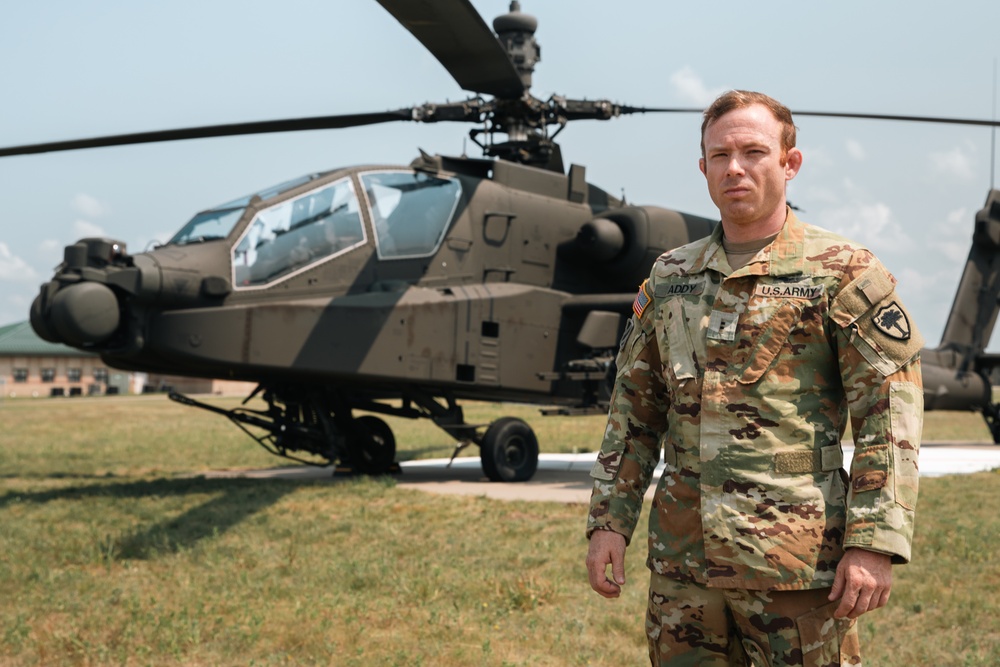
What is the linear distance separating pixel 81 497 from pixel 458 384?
3.60 meters

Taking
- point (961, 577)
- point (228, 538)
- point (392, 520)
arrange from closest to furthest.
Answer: point (961, 577), point (228, 538), point (392, 520)

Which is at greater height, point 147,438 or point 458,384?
point 458,384

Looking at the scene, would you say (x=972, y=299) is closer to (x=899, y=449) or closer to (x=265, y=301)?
(x=265, y=301)

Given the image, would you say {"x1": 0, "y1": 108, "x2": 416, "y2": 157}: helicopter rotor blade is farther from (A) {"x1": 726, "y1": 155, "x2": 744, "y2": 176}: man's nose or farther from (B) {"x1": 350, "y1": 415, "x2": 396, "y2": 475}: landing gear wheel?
(A) {"x1": 726, "y1": 155, "x2": 744, "y2": 176}: man's nose

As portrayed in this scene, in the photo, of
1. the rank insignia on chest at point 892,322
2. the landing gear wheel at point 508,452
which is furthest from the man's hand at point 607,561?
the landing gear wheel at point 508,452

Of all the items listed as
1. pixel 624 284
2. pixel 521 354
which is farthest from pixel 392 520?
pixel 624 284

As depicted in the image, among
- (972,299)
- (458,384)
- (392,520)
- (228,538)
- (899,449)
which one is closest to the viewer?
(899,449)

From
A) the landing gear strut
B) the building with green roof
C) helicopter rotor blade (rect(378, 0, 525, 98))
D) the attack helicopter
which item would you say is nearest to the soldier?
helicopter rotor blade (rect(378, 0, 525, 98))

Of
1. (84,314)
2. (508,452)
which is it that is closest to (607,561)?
(84,314)

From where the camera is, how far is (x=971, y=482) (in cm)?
917

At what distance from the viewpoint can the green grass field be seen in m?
4.55

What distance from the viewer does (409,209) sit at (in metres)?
9.80

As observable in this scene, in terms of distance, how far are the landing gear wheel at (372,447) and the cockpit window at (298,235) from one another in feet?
8.61

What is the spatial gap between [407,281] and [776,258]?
24.6ft
